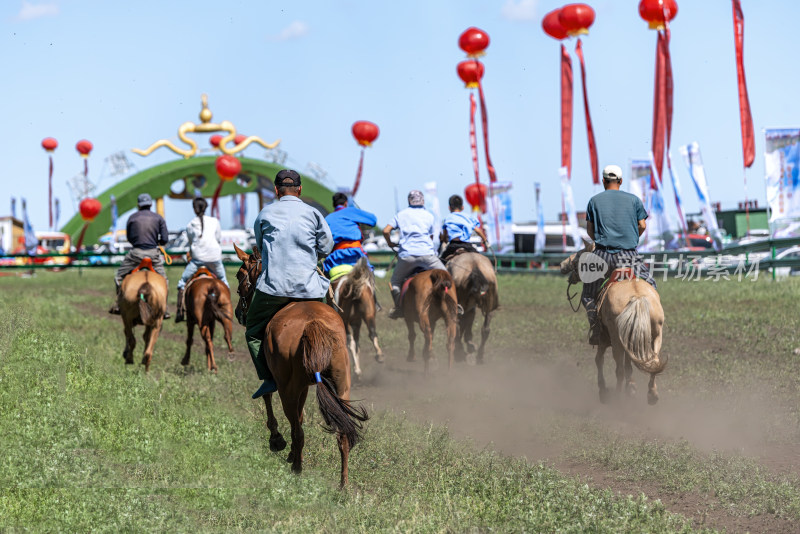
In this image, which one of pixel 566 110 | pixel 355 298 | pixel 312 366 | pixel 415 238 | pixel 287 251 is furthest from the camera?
pixel 566 110

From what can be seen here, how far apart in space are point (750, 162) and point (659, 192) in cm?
505

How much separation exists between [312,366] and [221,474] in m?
1.33

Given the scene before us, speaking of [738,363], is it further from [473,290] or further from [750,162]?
[750,162]

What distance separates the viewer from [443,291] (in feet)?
40.7

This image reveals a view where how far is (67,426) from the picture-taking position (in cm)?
803

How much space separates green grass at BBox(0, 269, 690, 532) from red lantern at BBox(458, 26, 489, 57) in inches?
962

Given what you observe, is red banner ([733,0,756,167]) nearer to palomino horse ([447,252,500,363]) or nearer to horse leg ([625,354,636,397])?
palomino horse ([447,252,500,363])

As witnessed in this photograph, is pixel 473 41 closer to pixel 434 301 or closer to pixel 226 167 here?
pixel 226 167

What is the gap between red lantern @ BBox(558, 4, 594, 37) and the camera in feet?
93.9

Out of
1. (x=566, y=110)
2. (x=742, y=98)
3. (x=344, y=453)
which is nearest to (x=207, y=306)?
(x=344, y=453)

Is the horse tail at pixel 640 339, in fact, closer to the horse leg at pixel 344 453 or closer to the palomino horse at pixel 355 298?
the horse leg at pixel 344 453

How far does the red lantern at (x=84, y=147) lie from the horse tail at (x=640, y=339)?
55.3 meters

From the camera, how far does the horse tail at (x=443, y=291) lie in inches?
488

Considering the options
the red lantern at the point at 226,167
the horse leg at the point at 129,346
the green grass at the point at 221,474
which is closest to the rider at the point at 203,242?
the horse leg at the point at 129,346
